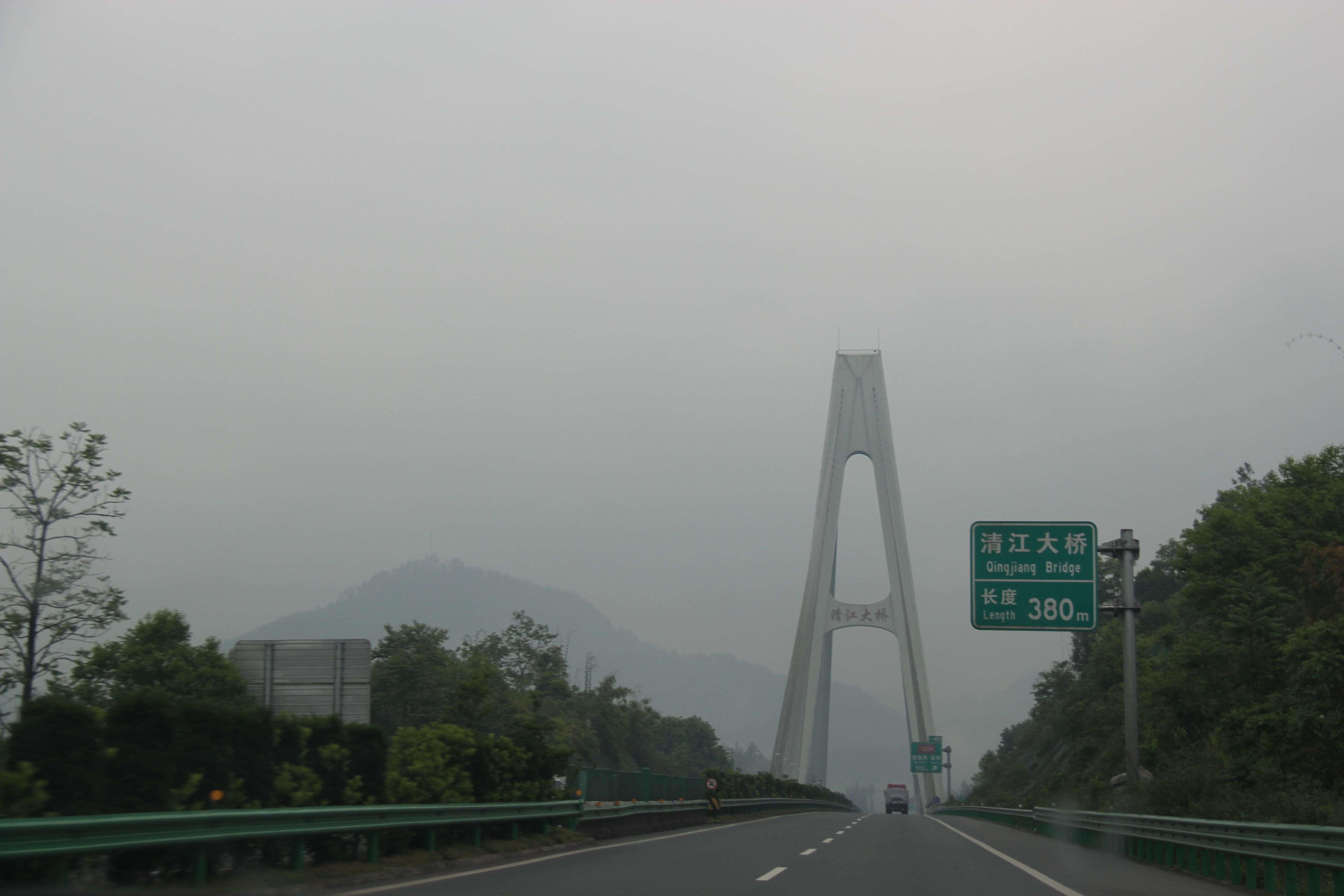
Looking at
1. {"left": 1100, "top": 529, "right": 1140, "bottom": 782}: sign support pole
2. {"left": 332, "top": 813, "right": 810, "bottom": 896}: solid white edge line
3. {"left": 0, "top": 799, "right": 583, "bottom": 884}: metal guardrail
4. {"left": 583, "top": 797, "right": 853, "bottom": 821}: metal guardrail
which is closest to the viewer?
{"left": 0, "top": 799, "right": 583, "bottom": 884}: metal guardrail

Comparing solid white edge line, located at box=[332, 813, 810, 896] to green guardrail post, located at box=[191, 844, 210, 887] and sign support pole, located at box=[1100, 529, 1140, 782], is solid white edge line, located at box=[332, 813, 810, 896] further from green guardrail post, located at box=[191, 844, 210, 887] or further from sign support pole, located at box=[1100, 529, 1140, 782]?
sign support pole, located at box=[1100, 529, 1140, 782]

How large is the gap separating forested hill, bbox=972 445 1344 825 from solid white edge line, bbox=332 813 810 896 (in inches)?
363

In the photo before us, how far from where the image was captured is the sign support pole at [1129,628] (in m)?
21.9

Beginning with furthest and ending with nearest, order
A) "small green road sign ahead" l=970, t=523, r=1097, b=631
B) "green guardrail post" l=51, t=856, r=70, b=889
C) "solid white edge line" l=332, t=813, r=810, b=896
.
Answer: "small green road sign ahead" l=970, t=523, r=1097, b=631, "solid white edge line" l=332, t=813, r=810, b=896, "green guardrail post" l=51, t=856, r=70, b=889

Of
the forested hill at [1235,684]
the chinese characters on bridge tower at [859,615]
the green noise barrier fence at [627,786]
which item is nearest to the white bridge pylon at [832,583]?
the chinese characters on bridge tower at [859,615]

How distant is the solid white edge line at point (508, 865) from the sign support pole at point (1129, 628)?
8.59 metres

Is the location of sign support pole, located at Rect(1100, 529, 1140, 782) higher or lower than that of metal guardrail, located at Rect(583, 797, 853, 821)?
higher

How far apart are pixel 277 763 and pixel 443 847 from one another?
3.31 m

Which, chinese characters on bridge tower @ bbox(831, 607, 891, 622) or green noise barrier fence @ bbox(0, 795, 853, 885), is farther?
chinese characters on bridge tower @ bbox(831, 607, 891, 622)

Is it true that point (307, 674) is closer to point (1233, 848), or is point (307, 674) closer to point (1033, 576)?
point (1233, 848)

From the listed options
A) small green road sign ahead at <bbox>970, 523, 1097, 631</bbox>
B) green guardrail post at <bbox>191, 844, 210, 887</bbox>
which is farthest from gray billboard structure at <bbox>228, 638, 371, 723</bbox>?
small green road sign ahead at <bbox>970, 523, 1097, 631</bbox>

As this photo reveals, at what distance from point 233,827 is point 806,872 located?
260 inches

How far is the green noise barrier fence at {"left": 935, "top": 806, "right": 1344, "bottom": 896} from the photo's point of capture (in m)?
10.6

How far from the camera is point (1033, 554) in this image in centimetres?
2309
